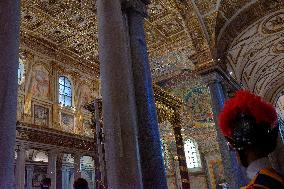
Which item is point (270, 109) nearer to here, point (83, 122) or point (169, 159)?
point (83, 122)

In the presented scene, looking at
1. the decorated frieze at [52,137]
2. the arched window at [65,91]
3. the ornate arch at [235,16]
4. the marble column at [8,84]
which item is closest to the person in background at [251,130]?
the marble column at [8,84]

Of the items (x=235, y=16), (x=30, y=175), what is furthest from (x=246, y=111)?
(x=30, y=175)

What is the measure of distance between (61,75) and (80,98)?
1544 millimetres

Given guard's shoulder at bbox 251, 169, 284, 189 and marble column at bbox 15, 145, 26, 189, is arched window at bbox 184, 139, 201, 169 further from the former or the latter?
guard's shoulder at bbox 251, 169, 284, 189

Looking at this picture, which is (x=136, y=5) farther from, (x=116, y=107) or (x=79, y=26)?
(x=79, y=26)

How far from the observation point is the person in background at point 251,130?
1523 millimetres

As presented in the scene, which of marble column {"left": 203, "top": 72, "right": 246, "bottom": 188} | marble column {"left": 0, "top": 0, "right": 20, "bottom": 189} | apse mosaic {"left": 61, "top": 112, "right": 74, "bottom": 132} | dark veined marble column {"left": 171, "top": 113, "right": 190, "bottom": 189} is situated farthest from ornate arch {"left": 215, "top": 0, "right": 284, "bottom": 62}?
marble column {"left": 0, "top": 0, "right": 20, "bottom": 189}

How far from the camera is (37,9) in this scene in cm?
1127

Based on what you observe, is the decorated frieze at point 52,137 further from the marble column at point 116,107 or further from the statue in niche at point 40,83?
the marble column at point 116,107

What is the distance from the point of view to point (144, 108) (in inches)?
210

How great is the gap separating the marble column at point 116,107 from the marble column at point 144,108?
0.80 meters

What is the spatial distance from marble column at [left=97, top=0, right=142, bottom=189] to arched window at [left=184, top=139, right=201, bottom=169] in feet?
58.1

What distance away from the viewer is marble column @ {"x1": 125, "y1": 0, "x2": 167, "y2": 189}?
493cm

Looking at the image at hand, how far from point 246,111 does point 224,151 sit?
7.72 m
